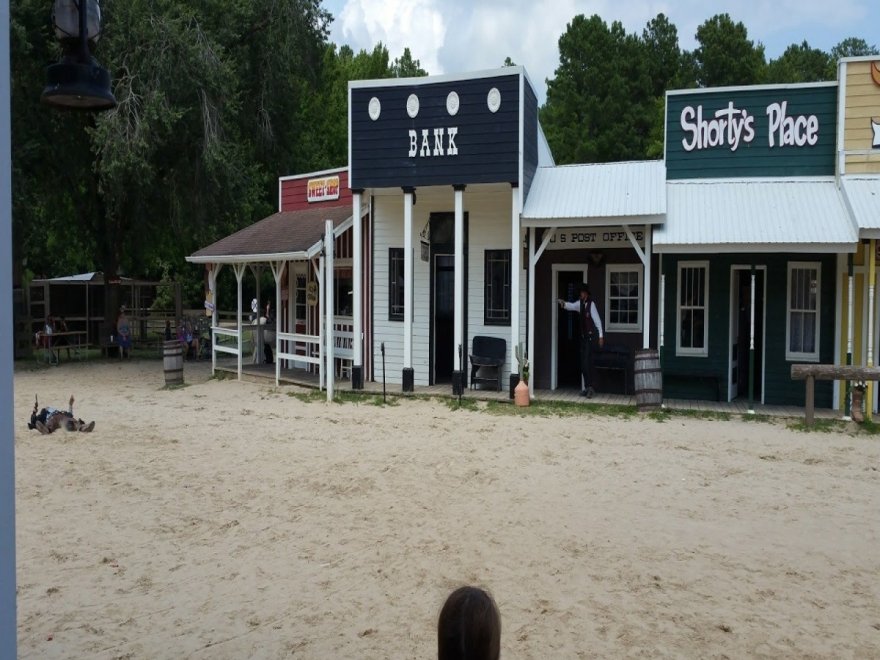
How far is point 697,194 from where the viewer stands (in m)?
13.7

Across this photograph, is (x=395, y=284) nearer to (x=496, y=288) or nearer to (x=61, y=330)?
(x=496, y=288)

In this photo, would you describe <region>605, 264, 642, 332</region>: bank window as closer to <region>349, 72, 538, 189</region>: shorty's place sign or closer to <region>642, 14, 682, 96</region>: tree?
<region>349, 72, 538, 189</region>: shorty's place sign

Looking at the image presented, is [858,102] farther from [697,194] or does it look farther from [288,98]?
[288,98]

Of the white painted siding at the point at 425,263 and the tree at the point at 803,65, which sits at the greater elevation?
the tree at the point at 803,65

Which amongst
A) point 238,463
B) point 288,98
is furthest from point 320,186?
point 238,463

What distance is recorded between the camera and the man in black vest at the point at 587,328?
44.5 feet

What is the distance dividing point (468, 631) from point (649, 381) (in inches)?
434

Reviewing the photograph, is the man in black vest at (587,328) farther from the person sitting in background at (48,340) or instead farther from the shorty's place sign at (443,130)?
the person sitting in background at (48,340)

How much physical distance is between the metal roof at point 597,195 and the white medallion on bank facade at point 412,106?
2.47 meters

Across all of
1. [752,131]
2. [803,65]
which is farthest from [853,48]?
[752,131]

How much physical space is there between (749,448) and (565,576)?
530 centimetres

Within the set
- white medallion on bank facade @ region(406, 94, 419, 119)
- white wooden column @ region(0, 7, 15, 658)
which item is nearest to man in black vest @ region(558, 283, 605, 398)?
white medallion on bank facade @ region(406, 94, 419, 119)

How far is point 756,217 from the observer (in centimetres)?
1267

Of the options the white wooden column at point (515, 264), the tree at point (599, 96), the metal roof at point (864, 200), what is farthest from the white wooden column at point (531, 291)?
the tree at point (599, 96)
